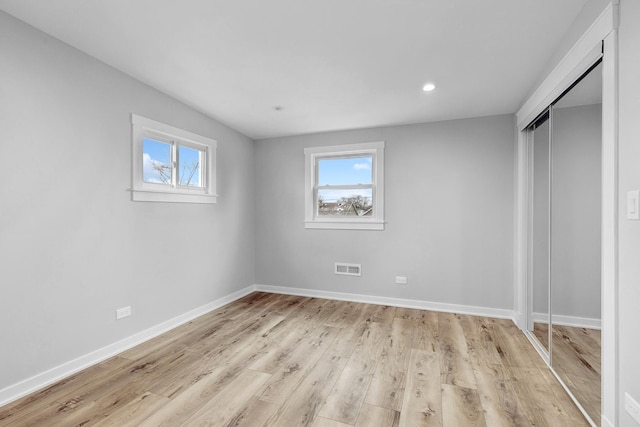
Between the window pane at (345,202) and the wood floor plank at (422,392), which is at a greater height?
the window pane at (345,202)

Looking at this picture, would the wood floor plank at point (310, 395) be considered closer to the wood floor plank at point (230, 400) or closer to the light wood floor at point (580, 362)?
the wood floor plank at point (230, 400)

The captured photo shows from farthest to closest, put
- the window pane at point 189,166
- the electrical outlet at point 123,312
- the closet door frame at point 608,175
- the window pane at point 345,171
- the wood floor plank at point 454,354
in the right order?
the window pane at point 345,171, the window pane at point 189,166, the electrical outlet at point 123,312, the wood floor plank at point 454,354, the closet door frame at point 608,175

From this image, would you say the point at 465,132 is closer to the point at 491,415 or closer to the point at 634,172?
the point at 634,172

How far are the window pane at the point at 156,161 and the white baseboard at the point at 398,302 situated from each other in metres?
2.39

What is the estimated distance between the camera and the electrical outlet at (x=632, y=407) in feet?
4.34

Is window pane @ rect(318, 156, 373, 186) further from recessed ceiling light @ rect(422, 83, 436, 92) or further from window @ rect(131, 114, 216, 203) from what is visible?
window @ rect(131, 114, 216, 203)

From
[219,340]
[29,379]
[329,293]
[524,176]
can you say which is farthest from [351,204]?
[29,379]

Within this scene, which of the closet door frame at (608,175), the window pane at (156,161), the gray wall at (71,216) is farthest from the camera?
the window pane at (156,161)

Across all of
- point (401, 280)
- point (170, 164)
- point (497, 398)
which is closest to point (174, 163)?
point (170, 164)

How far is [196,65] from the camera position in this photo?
99.7 inches

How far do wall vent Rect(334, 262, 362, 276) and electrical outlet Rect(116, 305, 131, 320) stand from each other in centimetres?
261

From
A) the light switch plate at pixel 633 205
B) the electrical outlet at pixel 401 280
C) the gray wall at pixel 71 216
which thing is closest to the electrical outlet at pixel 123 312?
the gray wall at pixel 71 216

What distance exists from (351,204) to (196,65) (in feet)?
8.91

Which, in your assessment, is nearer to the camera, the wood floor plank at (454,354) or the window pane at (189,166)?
the wood floor plank at (454,354)
